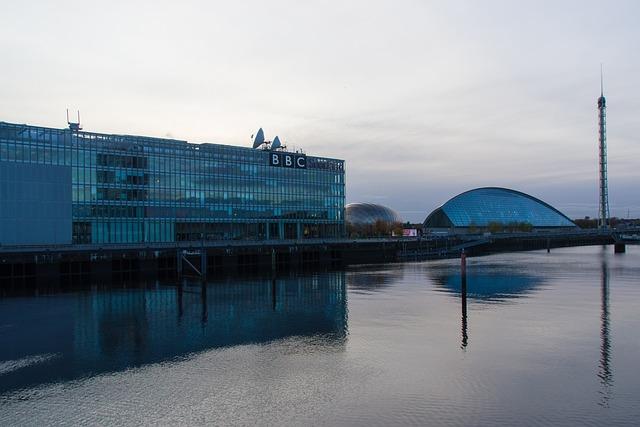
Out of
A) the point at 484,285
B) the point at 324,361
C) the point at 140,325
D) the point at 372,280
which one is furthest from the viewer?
the point at 372,280

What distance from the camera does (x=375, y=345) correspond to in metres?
38.9

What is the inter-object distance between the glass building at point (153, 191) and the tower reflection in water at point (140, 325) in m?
42.8

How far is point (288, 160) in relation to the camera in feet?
510

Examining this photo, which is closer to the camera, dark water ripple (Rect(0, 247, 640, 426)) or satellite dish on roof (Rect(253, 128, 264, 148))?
dark water ripple (Rect(0, 247, 640, 426))

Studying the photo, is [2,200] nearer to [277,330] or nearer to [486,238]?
[277,330]

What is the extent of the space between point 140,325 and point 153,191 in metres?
84.8

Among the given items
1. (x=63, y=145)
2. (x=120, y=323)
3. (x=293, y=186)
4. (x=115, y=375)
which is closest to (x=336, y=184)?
(x=293, y=186)

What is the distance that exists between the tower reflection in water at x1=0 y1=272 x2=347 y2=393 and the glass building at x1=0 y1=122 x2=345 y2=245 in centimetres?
4279

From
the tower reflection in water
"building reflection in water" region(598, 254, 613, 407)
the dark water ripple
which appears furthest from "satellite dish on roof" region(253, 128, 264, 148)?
"building reflection in water" region(598, 254, 613, 407)

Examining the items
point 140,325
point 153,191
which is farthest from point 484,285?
point 153,191

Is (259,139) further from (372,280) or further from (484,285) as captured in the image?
(484,285)

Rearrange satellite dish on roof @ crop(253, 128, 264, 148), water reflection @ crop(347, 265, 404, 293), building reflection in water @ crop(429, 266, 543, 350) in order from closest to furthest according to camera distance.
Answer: building reflection in water @ crop(429, 266, 543, 350) → water reflection @ crop(347, 265, 404, 293) → satellite dish on roof @ crop(253, 128, 264, 148)

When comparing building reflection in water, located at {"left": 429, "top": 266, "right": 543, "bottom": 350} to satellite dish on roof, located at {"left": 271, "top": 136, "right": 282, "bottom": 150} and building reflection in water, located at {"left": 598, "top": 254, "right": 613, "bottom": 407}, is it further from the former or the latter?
satellite dish on roof, located at {"left": 271, "top": 136, "right": 282, "bottom": 150}

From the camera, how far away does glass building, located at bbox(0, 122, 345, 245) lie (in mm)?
107875
